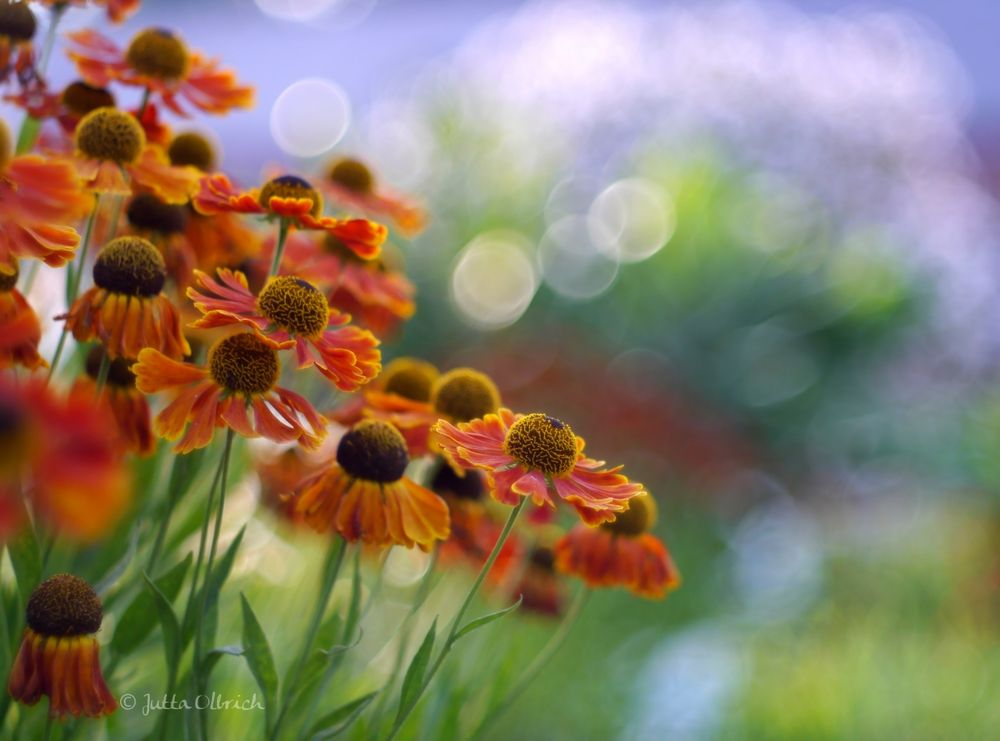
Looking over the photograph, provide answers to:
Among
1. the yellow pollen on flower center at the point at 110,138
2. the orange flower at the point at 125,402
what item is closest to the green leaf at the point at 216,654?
the orange flower at the point at 125,402

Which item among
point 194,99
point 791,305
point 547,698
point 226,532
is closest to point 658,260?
point 791,305

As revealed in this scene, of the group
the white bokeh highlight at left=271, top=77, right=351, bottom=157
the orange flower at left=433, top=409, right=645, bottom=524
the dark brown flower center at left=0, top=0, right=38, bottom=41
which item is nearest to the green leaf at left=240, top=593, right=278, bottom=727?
the orange flower at left=433, top=409, right=645, bottom=524

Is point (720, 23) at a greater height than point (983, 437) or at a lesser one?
greater

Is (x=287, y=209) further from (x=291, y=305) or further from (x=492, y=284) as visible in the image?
(x=492, y=284)

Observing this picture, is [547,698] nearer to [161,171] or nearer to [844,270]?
[161,171]

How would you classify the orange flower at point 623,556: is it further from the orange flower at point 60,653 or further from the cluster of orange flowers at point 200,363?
the orange flower at point 60,653

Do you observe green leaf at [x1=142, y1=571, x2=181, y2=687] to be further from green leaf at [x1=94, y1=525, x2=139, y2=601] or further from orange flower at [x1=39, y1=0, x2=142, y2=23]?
orange flower at [x1=39, y1=0, x2=142, y2=23]
